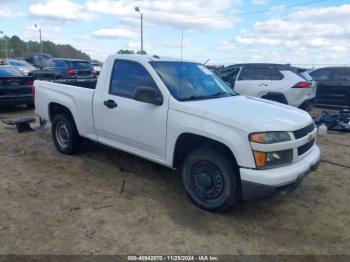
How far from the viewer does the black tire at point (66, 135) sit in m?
5.68

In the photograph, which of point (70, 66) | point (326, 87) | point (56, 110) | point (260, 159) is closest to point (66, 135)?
point (56, 110)

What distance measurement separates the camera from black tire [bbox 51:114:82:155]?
5680 millimetres

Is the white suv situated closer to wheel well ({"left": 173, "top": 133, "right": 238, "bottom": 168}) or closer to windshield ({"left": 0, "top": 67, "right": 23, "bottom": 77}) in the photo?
wheel well ({"left": 173, "top": 133, "right": 238, "bottom": 168})

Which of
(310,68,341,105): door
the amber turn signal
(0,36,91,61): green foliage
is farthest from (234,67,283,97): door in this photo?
(0,36,91,61): green foliage

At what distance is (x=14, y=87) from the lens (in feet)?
32.2

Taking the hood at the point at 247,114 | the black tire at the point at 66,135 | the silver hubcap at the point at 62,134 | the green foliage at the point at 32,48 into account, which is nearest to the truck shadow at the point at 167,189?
the black tire at the point at 66,135

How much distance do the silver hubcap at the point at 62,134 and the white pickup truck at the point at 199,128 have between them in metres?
0.58

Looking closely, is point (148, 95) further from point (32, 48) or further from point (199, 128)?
point (32, 48)

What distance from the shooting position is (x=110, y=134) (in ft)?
16.1

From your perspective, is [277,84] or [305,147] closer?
[305,147]

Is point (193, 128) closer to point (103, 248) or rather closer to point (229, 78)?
point (103, 248)

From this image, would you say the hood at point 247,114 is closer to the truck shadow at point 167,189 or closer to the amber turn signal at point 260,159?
the amber turn signal at point 260,159

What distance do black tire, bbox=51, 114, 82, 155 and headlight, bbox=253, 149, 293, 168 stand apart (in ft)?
11.2

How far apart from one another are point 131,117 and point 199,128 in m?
1.12
